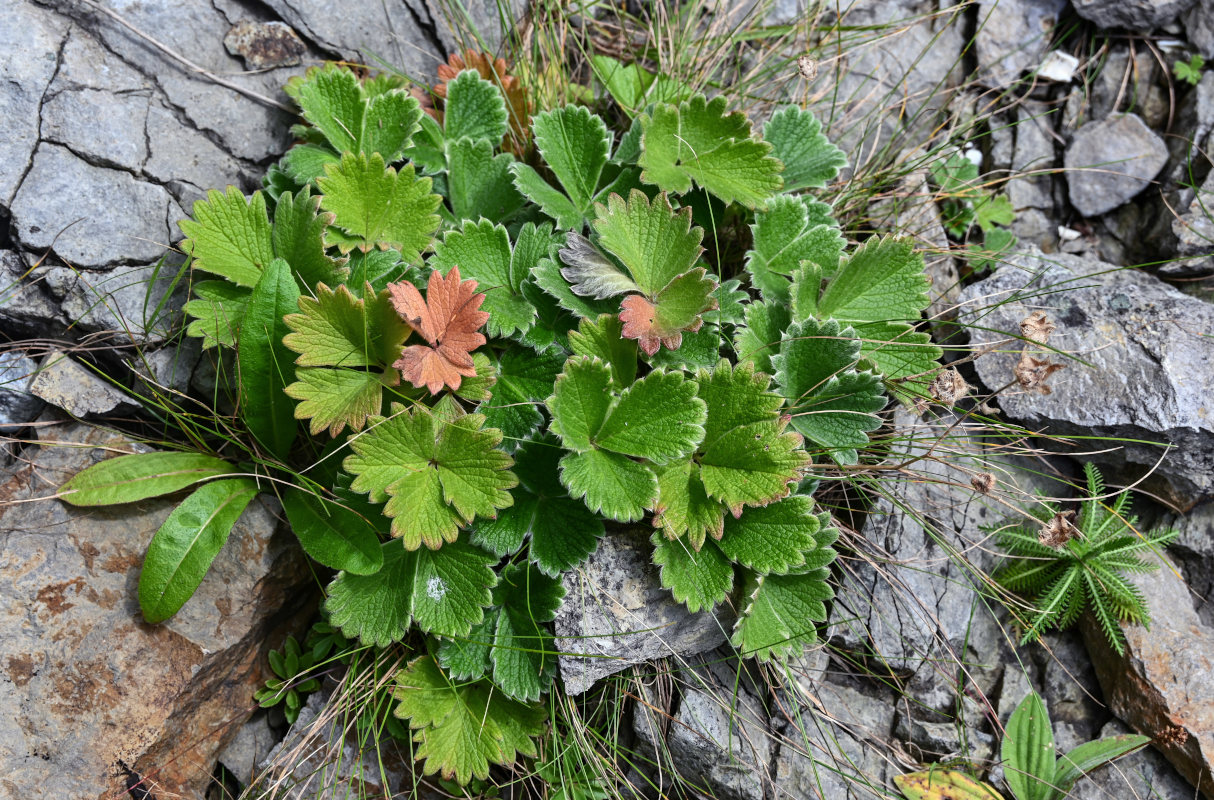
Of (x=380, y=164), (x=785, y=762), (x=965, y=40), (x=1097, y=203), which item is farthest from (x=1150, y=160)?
(x=380, y=164)

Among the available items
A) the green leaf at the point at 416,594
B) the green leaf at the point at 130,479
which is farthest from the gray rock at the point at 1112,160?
the green leaf at the point at 130,479

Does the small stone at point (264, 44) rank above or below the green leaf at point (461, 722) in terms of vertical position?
above

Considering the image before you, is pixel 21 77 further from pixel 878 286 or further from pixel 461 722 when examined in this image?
pixel 878 286

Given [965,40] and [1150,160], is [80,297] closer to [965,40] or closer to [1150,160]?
[965,40]

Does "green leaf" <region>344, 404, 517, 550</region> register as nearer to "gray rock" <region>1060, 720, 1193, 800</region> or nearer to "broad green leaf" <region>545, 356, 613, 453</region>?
"broad green leaf" <region>545, 356, 613, 453</region>

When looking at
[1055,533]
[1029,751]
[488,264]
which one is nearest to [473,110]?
[488,264]

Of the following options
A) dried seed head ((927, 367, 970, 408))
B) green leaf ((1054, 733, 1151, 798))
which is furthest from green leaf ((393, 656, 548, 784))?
green leaf ((1054, 733, 1151, 798))

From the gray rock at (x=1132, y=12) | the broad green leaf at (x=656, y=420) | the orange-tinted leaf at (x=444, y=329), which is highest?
the gray rock at (x=1132, y=12)

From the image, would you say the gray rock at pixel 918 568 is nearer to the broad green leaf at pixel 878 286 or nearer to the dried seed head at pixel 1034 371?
the dried seed head at pixel 1034 371
